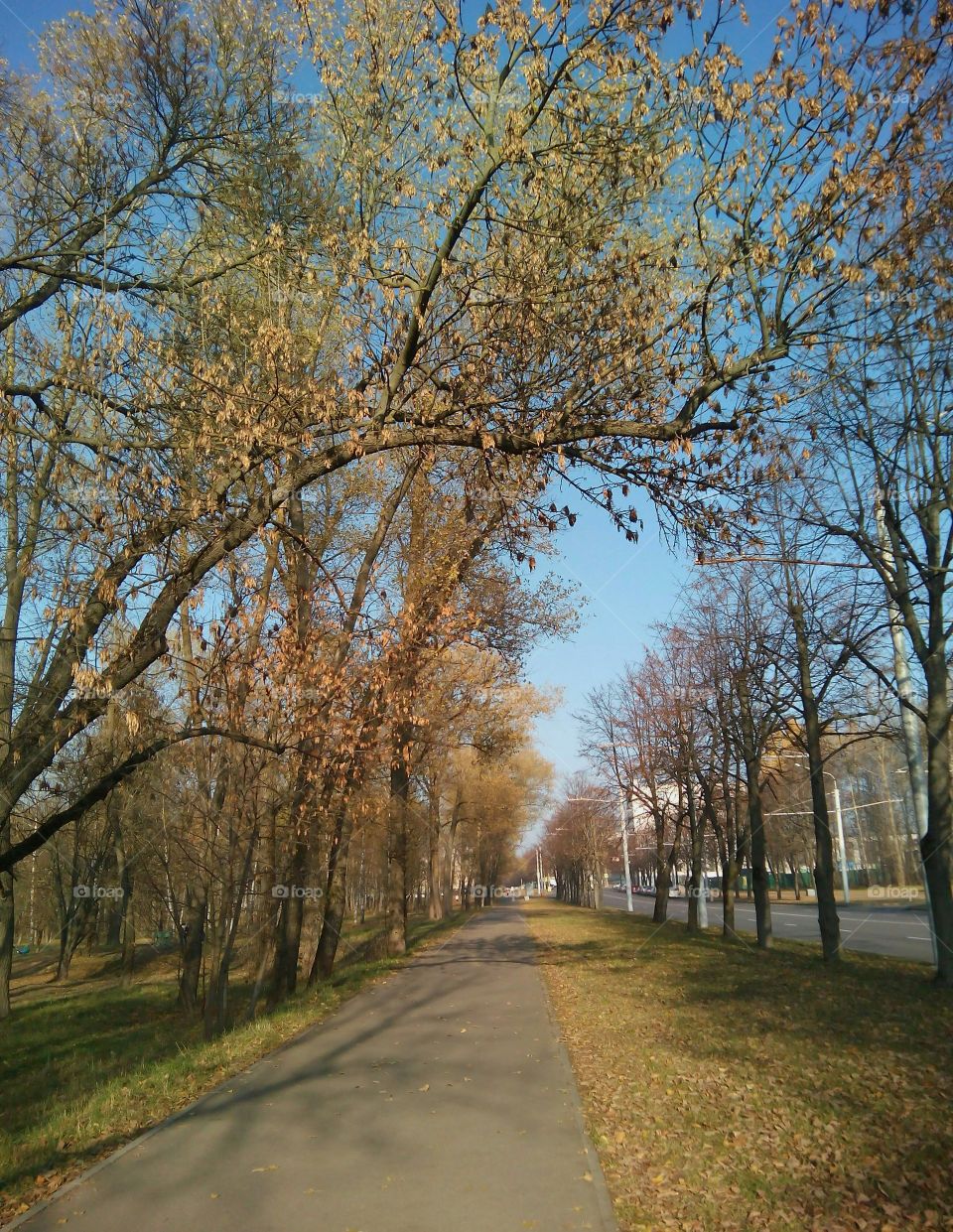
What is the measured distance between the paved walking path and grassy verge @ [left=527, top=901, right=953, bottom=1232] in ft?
1.26

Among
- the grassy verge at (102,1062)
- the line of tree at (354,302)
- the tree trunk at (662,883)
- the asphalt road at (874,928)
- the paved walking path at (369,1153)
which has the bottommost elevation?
the grassy verge at (102,1062)

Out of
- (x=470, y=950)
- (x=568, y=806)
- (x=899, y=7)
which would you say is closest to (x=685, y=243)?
(x=899, y=7)

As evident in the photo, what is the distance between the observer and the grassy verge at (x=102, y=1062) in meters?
6.66

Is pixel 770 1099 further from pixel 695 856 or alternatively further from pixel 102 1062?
pixel 695 856

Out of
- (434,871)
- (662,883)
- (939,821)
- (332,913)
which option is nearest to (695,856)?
(662,883)

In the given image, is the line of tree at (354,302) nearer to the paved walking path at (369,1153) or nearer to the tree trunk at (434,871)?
the paved walking path at (369,1153)

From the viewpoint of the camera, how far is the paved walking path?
5074mm

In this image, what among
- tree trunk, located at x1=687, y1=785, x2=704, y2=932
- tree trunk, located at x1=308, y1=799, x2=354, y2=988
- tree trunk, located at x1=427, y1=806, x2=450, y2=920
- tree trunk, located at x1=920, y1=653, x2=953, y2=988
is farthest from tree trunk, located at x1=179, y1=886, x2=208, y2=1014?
tree trunk, located at x1=427, y1=806, x2=450, y2=920

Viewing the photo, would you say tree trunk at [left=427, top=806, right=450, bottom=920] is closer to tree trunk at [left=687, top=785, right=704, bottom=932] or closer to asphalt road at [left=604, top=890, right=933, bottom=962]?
tree trunk at [left=687, top=785, right=704, bottom=932]

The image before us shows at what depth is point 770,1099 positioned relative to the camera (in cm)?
739

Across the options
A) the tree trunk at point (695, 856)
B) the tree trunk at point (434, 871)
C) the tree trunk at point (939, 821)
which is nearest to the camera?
the tree trunk at point (939, 821)

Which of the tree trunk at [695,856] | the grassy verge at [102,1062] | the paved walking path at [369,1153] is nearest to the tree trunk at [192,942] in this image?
the grassy verge at [102,1062]

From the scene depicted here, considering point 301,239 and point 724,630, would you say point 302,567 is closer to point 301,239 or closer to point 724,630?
point 301,239

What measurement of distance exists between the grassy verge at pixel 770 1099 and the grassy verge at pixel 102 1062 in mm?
3534
